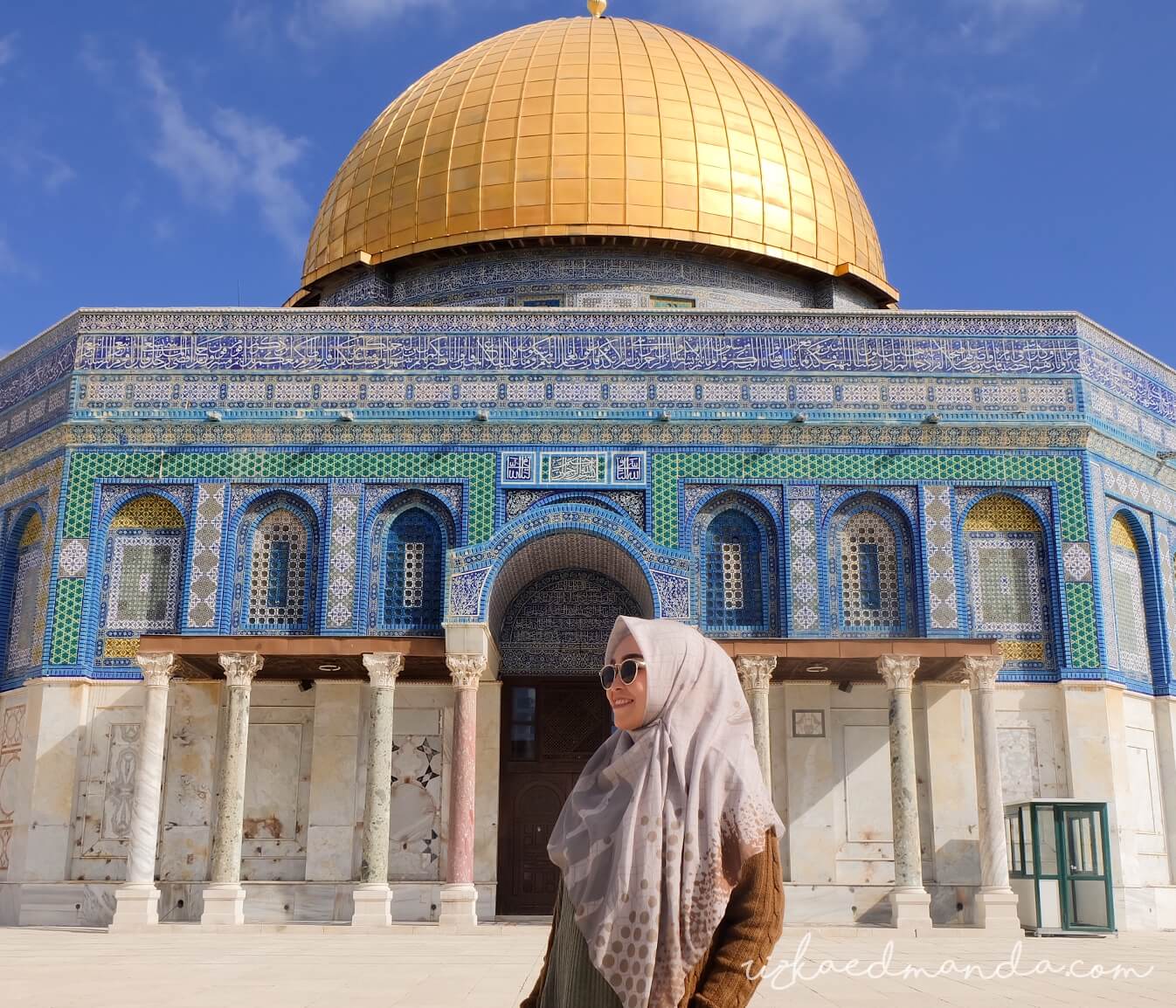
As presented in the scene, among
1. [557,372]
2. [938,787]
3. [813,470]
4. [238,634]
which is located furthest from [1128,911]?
[238,634]

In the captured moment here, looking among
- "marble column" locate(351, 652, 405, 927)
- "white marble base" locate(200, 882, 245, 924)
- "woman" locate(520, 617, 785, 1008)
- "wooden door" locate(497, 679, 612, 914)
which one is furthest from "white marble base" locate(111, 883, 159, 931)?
"woman" locate(520, 617, 785, 1008)

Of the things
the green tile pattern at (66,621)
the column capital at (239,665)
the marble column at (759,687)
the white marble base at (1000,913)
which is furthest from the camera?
the green tile pattern at (66,621)

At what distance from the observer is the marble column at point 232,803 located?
13.9 meters

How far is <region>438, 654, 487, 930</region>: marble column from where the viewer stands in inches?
538

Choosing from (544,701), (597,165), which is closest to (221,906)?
(544,701)

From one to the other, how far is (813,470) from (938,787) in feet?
12.3

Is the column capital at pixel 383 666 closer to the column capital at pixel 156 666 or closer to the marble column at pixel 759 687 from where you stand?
the column capital at pixel 156 666

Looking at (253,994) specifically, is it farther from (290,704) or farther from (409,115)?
(409,115)

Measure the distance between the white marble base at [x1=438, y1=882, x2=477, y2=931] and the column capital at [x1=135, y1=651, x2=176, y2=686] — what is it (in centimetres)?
368

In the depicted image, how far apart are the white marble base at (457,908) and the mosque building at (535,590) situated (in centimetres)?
23

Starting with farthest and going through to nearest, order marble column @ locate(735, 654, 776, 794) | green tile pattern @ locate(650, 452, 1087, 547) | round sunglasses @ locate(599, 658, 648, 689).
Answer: green tile pattern @ locate(650, 452, 1087, 547) < marble column @ locate(735, 654, 776, 794) < round sunglasses @ locate(599, 658, 648, 689)

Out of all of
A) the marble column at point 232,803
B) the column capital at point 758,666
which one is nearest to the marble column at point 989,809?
the column capital at point 758,666

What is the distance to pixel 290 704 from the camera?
1559 cm

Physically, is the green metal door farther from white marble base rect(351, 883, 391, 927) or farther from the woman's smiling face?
the woman's smiling face
